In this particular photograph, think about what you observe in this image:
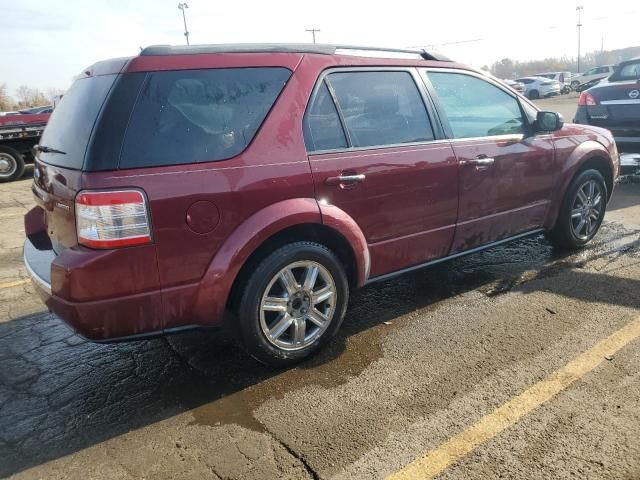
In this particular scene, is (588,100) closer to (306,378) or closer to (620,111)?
(620,111)

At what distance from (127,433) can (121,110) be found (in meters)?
1.61

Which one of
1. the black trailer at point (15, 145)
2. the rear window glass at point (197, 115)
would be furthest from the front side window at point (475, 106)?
the black trailer at point (15, 145)

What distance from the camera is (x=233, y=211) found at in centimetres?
278

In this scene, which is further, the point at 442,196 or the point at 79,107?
the point at 442,196

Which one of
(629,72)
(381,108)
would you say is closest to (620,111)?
(629,72)

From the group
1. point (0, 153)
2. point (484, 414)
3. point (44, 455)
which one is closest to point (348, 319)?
point (484, 414)

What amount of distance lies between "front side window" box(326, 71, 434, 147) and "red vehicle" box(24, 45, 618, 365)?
0.04 ft

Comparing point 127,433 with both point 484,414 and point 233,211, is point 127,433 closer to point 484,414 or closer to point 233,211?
point 233,211

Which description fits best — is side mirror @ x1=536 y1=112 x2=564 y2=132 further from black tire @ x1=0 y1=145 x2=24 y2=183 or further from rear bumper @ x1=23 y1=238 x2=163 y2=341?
black tire @ x1=0 y1=145 x2=24 y2=183

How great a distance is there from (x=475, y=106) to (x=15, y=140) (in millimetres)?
11339

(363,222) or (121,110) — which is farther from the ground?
(121,110)

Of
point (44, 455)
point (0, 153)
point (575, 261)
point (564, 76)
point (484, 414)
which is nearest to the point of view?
point (44, 455)

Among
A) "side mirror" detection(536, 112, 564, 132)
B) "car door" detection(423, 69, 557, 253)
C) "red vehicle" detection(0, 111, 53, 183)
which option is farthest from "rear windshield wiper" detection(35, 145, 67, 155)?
"red vehicle" detection(0, 111, 53, 183)

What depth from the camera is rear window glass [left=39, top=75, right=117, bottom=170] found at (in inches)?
105
